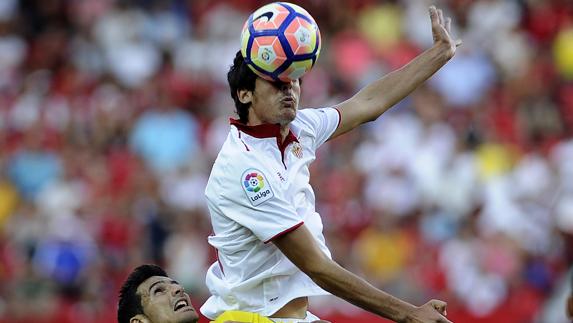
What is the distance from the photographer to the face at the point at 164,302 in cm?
753

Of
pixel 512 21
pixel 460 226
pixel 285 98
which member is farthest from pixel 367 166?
pixel 285 98

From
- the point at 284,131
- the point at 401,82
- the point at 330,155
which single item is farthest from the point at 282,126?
the point at 330,155

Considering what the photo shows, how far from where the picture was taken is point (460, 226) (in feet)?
44.1

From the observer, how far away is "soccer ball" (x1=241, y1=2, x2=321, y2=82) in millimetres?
6711

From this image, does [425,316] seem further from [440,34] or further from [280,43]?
[440,34]

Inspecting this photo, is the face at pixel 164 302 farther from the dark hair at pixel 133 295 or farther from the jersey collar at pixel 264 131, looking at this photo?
the jersey collar at pixel 264 131

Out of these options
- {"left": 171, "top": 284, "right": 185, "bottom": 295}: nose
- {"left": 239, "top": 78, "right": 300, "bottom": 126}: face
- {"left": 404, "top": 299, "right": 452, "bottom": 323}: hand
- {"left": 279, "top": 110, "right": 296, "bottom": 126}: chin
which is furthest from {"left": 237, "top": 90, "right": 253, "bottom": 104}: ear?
{"left": 404, "top": 299, "right": 452, "bottom": 323}: hand

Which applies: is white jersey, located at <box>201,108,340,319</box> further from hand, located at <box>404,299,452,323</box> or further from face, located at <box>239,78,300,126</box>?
hand, located at <box>404,299,452,323</box>

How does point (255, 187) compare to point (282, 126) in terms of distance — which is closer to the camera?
point (255, 187)

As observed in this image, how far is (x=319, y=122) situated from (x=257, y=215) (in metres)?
0.90

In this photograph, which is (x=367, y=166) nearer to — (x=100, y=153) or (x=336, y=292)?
(x=100, y=153)

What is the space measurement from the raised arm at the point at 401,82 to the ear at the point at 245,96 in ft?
2.44

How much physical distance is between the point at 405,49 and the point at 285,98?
9.07 meters

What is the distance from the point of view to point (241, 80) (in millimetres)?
6992
